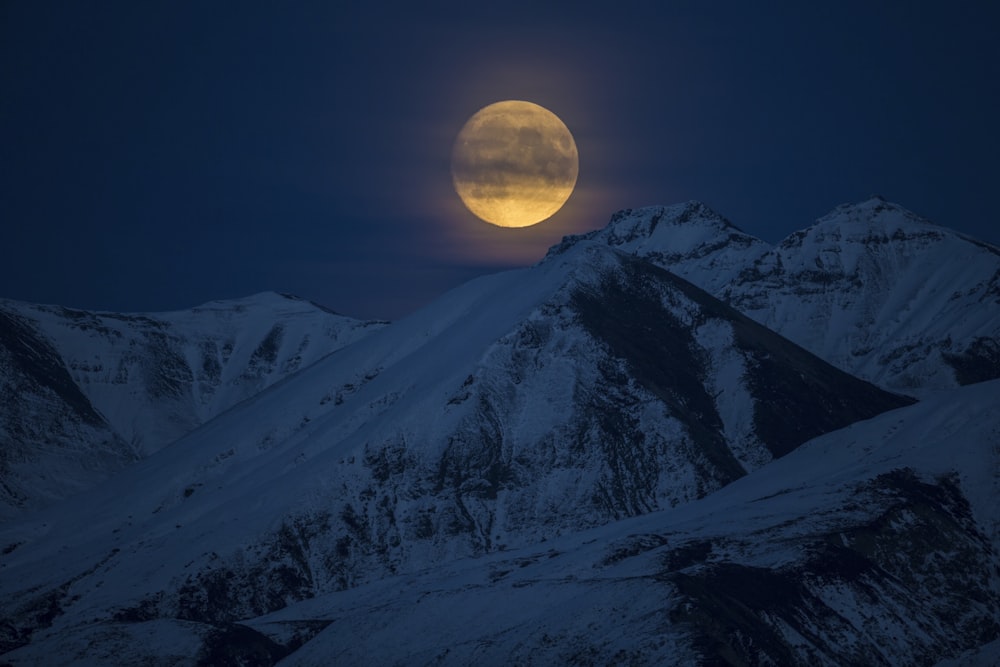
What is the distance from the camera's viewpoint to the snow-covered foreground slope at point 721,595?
3332 inches

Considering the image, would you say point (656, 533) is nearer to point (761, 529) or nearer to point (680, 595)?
point (761, 529)

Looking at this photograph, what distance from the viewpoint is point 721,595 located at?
3440 inches

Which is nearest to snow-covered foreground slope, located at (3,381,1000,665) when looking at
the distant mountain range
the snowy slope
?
the distant mountain range

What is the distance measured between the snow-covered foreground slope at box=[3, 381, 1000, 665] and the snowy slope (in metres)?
6.08

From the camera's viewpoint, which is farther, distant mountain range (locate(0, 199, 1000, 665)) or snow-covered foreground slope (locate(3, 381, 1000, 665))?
distant mountain range (locate(0, 199, 1000, 665))

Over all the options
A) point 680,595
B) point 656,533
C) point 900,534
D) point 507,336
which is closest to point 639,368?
point 507,336

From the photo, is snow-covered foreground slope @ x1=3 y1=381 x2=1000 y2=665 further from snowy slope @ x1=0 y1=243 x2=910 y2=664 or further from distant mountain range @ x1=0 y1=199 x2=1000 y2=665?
snowy slope @ x1=0 y1=243 x2=910 y2=664

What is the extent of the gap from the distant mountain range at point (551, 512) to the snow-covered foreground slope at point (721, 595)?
291 mm

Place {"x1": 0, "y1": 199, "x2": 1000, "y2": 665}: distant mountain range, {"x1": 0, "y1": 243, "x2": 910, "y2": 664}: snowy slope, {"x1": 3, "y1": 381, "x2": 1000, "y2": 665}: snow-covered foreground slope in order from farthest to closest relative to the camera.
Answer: {"x1": 0, "y1": 243, "x2": 910, "y2": 664}: snowy slope
{"x1": 0, "y1": 199, "x2": 1000, "y2": 665}: distant mountain range
{"x1": 3, "y1": 381, "x2": 1000, "y2": 665}: snow-covered foreground slope

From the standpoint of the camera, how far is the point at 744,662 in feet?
257

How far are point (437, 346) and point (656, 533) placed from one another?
220 feet

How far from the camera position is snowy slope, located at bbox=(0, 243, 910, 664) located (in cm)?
12631

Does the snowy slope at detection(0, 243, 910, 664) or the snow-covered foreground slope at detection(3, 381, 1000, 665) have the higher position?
the snowy slope at detection(0, 243, 910, 664)

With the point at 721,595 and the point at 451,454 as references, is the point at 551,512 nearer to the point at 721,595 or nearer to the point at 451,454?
the point at 451,454
